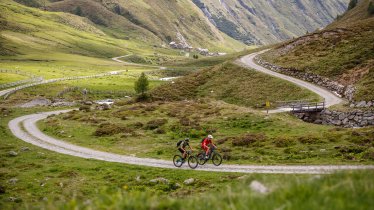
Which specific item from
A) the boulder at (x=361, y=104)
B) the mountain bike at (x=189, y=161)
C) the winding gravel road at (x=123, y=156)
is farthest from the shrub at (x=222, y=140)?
the boulder at (x=361, y=104)

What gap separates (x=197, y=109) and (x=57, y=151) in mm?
28382

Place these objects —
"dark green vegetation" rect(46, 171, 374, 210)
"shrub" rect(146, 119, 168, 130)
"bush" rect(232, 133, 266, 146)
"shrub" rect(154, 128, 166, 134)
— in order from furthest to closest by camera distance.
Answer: "shrub" rect(146, 119, 168, 130), "shrub" rect(154, 128, 166, 134), "bush" rect(232, 133, 266, 146), "dark green vegetation" rect(46, 171, 374, 210)

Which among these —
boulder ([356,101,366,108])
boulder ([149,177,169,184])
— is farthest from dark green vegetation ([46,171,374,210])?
boulder ([356,101,366,108])

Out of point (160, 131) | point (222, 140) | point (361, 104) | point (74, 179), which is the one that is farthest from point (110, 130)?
point (361, 104)

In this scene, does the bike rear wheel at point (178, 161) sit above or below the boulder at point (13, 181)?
above

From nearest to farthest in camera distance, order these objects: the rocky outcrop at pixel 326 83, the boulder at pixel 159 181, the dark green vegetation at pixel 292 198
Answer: the dark green vegetation at pixel 292 198 → the boulder at pixel 159 181 → the rocky outcrop at pixel 326 83

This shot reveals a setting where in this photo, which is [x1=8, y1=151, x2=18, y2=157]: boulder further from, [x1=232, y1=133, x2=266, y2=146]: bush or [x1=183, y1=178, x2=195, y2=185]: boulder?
[x1=232, y1=133, x2=266, y2=146]: bush

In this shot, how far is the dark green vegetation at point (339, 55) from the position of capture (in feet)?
227

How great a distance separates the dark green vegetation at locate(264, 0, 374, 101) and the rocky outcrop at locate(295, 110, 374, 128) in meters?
6.57

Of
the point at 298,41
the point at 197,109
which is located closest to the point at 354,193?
the point at 197,109

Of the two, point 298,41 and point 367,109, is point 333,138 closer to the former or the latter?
point 367,109

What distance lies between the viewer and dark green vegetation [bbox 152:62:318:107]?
74375 mm

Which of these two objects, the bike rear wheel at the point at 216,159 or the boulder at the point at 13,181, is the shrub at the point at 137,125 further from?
the boulder at the point at 13,181

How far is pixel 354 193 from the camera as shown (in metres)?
8.03
